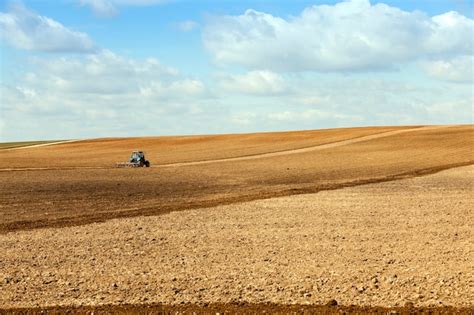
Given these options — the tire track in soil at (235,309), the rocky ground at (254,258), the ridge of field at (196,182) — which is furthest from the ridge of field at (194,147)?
the tire track in soil at (235,309)

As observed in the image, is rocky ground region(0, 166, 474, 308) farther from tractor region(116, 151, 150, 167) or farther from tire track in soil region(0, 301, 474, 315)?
tractor region(116, 151, 150, 167)

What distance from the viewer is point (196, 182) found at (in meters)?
45.9

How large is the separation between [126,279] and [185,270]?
1542 millimetres

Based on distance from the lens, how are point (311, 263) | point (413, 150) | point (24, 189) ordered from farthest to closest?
point (413, 150) → point (24, 189) → point (311, 263)

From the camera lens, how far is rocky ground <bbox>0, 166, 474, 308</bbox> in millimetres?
14633

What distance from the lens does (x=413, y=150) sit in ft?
252

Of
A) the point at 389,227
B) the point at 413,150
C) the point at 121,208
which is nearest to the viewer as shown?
the point at 389,227

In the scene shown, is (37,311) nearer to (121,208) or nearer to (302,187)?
(121,208)

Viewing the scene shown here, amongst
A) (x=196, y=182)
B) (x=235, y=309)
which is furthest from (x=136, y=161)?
(x=235, y=309)

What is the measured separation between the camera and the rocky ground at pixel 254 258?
48.0ft

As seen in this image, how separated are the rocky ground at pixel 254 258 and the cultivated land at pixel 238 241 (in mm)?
44

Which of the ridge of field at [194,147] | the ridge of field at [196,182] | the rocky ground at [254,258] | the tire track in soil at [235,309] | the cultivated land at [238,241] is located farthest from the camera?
the ridge of field at [194,147]

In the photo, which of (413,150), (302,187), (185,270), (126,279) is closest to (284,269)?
(185,270)

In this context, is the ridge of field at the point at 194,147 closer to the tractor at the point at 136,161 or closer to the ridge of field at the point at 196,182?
the ridge of field at the point at 196,182
